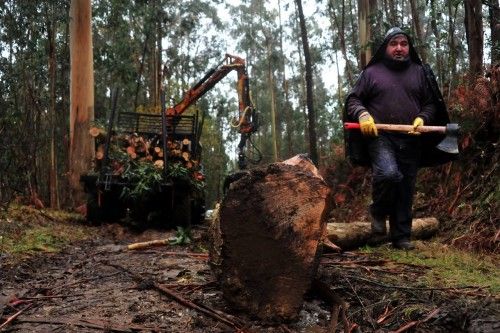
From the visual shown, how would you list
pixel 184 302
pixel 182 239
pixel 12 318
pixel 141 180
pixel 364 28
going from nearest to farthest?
pixel 12 318 < pixel 184 302 < pixel 182 239 < pixel 141 180 < pixel 364 28

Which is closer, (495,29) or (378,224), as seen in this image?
(378,224)

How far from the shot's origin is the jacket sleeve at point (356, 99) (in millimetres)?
4702

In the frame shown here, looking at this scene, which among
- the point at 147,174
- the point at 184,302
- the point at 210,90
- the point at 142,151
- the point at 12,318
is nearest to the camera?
the point at 12,318

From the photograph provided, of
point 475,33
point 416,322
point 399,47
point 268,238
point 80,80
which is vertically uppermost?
point 80,80

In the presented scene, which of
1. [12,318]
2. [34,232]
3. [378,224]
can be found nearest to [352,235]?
[378,224]

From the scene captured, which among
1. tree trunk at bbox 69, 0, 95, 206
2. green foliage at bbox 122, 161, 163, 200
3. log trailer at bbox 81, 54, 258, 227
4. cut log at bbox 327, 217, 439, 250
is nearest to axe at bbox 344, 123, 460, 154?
cut log at bbox 327, 217, 439, 250

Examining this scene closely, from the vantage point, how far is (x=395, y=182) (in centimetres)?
448

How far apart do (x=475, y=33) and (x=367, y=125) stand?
436cm

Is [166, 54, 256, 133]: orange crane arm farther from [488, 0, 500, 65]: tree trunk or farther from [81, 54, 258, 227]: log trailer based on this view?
[488, 0, 500, 65]: tree trunk

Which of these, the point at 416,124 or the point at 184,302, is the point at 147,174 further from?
the point at 184,302

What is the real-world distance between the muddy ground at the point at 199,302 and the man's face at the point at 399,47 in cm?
191

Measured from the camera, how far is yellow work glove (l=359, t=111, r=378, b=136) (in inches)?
174

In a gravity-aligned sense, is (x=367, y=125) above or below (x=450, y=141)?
above

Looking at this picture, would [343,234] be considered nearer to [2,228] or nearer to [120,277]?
[120,277]
